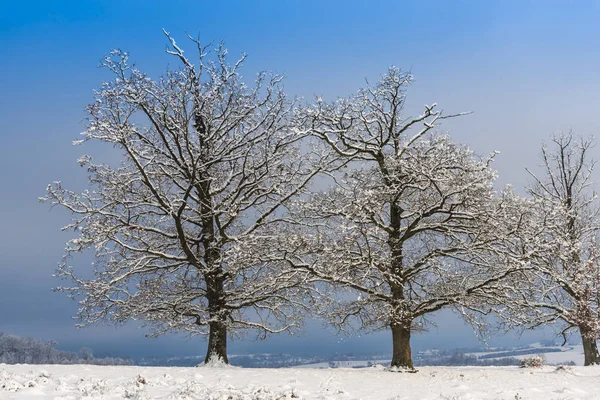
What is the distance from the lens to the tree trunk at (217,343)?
62.5ft

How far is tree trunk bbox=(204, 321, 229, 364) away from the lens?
19062 millimetres

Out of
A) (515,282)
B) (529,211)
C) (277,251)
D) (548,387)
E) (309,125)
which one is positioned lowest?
(548,387)

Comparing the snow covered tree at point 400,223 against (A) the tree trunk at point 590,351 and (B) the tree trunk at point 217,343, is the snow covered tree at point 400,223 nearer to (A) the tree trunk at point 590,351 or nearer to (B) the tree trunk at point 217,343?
(B) the tree trunk at point 217,343

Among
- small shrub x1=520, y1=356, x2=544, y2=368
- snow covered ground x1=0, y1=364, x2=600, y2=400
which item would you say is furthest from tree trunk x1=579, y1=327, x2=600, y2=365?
snow covered ground x1=0, y1=364, x2=600, y2=400

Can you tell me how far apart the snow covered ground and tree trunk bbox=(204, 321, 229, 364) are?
370 cm

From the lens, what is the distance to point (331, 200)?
19.2 metres

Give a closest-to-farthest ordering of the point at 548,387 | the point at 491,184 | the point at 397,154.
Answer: the point at 548,387 < the point at 491,184 < the point at 397,154

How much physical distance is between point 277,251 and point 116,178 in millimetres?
6602

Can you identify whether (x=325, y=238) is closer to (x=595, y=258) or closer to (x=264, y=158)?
(x=264, y=158)

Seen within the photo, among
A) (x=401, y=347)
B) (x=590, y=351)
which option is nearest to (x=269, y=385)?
(x=401, y=347)

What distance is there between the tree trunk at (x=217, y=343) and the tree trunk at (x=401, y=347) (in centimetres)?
607

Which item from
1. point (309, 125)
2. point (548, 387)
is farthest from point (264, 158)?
point (548, 387)

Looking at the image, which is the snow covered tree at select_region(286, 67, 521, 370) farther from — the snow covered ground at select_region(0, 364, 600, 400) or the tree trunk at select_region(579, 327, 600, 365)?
the tree trunk at select_region(579, 327, 600, 365)

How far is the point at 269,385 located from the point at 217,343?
22.4 ft
